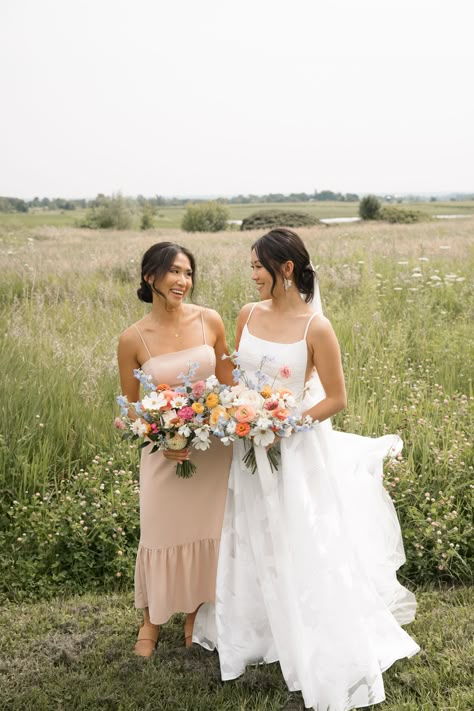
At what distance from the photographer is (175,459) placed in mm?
3248

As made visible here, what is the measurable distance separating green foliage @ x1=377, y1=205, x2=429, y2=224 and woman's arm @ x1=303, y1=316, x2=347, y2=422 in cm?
4044

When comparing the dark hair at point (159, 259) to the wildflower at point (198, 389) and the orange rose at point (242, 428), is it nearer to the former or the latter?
the wildflower at point (198, 389)

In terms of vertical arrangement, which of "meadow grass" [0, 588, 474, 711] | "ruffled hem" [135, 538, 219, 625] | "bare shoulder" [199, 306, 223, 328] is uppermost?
"bare shoulder" [199, 306, 223, 328]

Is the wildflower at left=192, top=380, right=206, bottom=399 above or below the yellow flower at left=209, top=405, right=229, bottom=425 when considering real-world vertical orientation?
above

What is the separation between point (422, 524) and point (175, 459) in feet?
6.82

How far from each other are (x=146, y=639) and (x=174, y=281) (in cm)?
189

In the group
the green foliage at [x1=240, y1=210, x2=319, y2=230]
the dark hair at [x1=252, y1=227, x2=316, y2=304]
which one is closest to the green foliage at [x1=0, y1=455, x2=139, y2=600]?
the dark hair at [x1=252, y1=227, x2=316, y2=304]

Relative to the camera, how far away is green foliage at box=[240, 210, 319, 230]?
3988cm

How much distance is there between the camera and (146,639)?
373cm

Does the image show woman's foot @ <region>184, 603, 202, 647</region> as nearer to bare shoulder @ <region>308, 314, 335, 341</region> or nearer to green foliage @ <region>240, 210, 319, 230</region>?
bare shoulder @ <region>308, 314, 335, 341</region>

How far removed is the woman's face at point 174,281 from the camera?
3.38 metres

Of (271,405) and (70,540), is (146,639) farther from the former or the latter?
(271,405)

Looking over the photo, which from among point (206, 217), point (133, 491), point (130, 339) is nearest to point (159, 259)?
point (130, 339)

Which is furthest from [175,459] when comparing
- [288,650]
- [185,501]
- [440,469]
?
[440,469]
